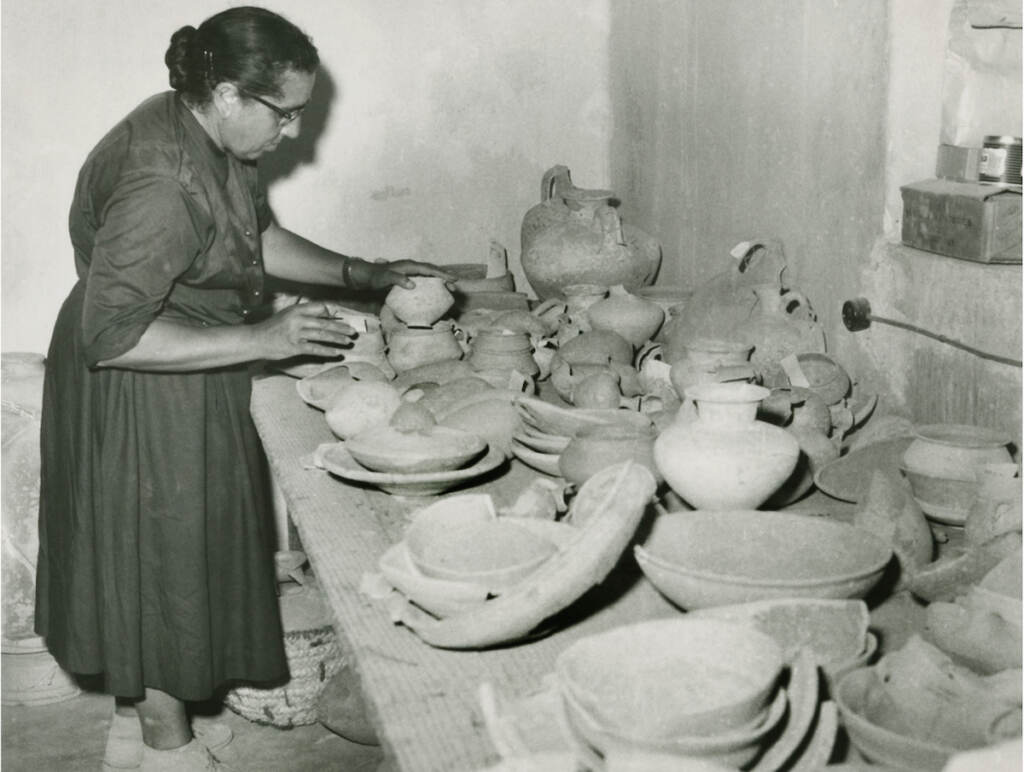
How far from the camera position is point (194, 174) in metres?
2.95

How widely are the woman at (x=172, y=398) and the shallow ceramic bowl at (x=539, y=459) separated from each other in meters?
0.68

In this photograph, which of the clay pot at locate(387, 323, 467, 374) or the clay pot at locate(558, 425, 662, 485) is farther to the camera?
the clay pot at locate(387, 323, 467, 374)

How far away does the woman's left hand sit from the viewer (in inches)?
149

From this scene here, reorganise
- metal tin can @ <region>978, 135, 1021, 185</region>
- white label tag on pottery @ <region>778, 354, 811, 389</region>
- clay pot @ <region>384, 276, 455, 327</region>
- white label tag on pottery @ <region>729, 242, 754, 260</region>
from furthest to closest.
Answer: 1. clay pot @ <region>384, 276, 455, 327</region>
2. white label tag on pottery @ <region>729, 242, 754, 260</region>
3. white label tag on pottery @ <region>778, 354, 811, 389</region>
4. metal tin can @ <region>978, 135, 1021, 185</region>

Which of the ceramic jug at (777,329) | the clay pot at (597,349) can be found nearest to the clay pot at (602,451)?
the ceramic jug at (777,329)

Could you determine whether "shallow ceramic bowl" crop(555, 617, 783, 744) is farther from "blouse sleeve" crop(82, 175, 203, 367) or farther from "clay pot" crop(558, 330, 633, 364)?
"clay pot" crop(558, 330, 633, 364)

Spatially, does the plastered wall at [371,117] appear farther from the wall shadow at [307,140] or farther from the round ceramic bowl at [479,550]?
the round ceramic bowl at [479,550]

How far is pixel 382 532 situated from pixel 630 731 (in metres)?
1.11

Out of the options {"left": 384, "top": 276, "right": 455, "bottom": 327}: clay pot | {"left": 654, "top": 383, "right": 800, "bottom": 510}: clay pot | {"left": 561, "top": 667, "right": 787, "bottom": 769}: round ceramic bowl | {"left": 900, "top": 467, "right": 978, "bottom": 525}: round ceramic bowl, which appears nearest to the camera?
{"left": 561, "top": 667, "right": 787, "bottom": 769}: round ceramic bowl

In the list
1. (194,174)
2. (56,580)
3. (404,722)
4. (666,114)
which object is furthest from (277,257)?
(404,722)

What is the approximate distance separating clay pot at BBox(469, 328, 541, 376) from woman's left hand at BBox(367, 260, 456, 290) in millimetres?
364

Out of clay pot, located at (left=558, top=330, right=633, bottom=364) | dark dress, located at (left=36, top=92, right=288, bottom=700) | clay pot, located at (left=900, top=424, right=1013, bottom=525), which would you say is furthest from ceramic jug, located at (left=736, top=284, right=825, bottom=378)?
dark dress, located at (left=36, top=92, right=288, bottom=700)

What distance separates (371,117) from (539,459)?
284 centimetres

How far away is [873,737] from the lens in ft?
4.58
